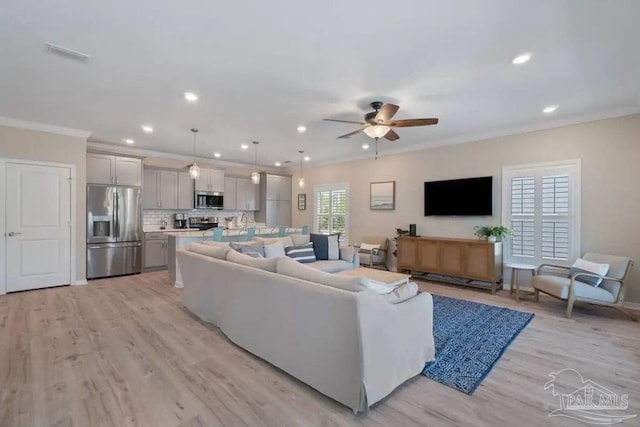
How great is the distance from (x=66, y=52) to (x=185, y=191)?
469 cm

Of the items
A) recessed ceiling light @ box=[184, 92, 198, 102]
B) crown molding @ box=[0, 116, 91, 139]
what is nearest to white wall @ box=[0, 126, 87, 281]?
crown molding @ box=[0, 116, 91, 139]

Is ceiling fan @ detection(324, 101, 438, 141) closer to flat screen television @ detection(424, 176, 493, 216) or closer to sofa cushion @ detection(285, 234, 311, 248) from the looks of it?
sofa cushion @ detection(285, 234, 311, 248)

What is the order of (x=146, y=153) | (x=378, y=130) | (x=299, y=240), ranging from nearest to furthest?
1. (x=378, y=130)
2. (x=299, y=240)
3. (x=146, y=153)

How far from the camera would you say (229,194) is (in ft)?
26.4

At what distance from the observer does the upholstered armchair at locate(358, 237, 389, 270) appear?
6.43 meters

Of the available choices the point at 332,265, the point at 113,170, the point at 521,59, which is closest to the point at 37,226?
the point at 113,170

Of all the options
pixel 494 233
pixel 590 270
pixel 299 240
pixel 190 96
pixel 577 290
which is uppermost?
pixel 190 96

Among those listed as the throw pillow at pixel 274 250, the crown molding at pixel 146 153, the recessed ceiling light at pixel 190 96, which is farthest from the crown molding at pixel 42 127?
the throw pillow at pixel 274 250

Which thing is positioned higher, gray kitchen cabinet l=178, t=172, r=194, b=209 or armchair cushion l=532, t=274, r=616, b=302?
gray kitchen cabinet l=178, t=172, r=194, b=209

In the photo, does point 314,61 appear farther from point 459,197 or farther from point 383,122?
point 459,197

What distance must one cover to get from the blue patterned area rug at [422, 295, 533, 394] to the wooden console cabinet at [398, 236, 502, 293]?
33.5 inches

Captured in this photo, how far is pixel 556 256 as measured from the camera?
15.6 feet

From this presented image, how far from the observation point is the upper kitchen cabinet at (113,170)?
5.75 metres

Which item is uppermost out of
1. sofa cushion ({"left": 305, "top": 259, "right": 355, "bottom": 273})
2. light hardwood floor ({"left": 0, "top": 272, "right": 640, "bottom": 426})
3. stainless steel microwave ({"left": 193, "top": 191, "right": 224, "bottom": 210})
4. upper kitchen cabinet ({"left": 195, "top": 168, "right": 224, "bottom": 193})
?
upper kitchen cabinet ({"left": 195, "top": 168, "right": 224, "bottom": 193})
